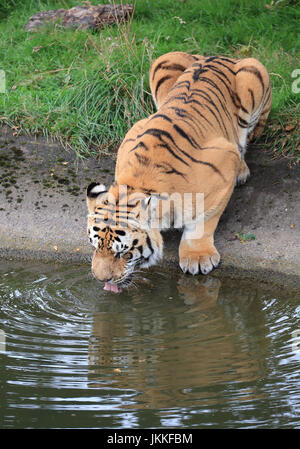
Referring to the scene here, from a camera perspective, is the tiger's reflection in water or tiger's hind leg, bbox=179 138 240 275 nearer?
the tiger's reflection in water

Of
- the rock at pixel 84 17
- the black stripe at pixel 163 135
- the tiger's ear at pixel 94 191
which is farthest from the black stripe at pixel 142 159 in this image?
the rock at pixel 84 17

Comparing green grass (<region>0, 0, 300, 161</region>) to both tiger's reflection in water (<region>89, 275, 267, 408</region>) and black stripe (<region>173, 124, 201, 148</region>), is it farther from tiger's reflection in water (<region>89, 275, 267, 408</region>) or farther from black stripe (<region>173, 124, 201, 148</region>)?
tiger's reflection in water (<region>89, 275, 267, 408</region>)

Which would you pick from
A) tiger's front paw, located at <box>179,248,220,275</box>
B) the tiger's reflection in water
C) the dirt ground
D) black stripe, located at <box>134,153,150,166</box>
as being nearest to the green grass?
the dirt ground

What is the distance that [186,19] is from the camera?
25.8 ft

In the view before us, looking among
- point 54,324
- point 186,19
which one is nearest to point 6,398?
point 54,324

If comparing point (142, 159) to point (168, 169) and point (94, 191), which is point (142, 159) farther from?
point (94, 191)

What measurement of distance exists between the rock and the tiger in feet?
5.84

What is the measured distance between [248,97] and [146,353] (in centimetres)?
256

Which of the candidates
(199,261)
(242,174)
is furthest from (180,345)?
Result: (242,174)

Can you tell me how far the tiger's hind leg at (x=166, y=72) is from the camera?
606 centimetres

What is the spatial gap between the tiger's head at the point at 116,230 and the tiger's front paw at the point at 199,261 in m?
0.54

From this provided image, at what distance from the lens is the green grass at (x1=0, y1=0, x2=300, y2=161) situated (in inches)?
253
